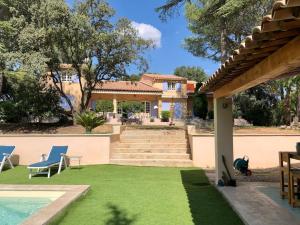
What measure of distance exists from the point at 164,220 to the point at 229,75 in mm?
3009

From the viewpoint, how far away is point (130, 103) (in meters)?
49.6

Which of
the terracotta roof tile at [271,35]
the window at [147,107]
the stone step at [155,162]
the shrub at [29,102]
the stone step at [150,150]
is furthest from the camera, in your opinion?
the window at [147,107]

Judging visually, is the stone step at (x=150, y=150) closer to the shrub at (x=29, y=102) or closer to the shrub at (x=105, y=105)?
the shrub at (x=29, y=102)

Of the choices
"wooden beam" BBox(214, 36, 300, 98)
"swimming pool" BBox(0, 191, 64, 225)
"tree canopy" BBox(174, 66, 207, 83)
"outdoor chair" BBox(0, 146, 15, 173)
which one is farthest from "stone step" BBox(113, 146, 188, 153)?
"tree canopy" BBox(174, 66, 207, 83)

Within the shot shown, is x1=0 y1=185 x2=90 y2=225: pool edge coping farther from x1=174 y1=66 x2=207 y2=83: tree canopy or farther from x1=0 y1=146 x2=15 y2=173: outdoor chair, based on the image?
x1=174 y1=66 x2=207 y2=83: tree canopy

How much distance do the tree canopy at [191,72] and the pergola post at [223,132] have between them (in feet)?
224

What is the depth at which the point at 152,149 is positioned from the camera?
18.0 m

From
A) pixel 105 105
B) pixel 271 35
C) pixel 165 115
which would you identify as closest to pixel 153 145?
pixel 271 35

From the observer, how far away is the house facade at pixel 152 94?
37.8m

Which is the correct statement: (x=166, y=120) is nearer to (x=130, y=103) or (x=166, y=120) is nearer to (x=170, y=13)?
(x=130, y=103)

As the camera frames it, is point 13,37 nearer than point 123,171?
No

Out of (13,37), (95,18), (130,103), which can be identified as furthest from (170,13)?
(130,103)

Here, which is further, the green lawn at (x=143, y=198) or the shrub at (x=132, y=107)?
the shrub at (x=132, y=107)

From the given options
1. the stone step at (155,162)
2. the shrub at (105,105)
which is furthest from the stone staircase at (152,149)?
the shrub at (105,105)
